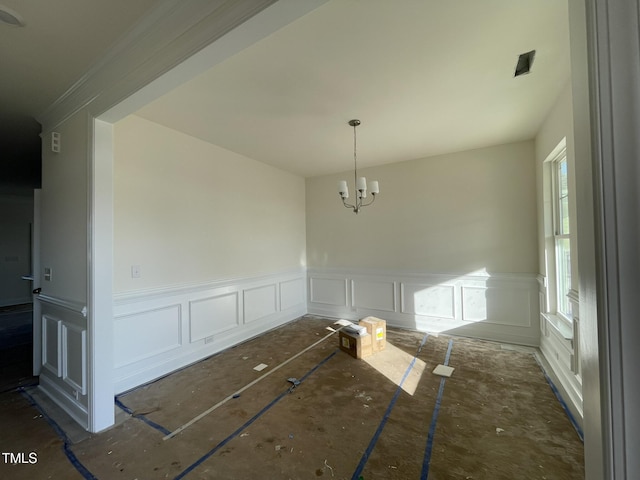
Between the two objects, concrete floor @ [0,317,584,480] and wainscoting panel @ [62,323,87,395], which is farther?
wainscoting panel @ [62,323,87,395]

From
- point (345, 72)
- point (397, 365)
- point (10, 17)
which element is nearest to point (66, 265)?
point (10, 17)

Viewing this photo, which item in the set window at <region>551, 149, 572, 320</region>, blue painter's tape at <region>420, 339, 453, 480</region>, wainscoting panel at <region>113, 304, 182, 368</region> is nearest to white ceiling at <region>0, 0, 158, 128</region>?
wainscoting panel at <region>113, 304, 182, 368</region>

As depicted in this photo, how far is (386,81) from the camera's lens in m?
2.22

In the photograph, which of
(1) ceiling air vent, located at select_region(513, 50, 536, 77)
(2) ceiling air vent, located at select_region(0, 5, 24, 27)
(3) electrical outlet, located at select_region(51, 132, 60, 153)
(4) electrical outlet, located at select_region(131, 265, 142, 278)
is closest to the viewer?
(2) ceiling air vent, located at select_region(0, 5, 24, 27)

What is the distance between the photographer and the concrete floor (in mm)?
1715

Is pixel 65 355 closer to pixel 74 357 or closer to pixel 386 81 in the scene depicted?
pixel 74 357

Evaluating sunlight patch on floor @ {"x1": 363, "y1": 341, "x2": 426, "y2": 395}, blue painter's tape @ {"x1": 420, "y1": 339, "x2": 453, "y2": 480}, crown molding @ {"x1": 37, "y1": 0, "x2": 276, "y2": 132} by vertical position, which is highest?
crown molding @ {"x1": 37, "y1": 0, "x2": 276, "y2": 132}

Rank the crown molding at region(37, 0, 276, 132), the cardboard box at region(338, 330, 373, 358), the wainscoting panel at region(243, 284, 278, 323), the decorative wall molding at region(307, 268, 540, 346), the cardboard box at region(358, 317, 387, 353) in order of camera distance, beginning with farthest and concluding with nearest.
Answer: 1. the wainscoting panel at region(243, 284, 278, 323)
2. the decorative wall molding at region(307, 268, 540, 346)
3. the cardboard box at region(358, 317, 387, 353)
4. the cardboard box at region(338, 330, 373, 358)
5. the crown molding at region(37, 0, 276, 132)

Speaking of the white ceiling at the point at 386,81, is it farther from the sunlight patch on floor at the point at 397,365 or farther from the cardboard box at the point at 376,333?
the sunlight patch on floor at the point at 397,365

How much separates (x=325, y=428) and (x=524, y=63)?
3.19 metres

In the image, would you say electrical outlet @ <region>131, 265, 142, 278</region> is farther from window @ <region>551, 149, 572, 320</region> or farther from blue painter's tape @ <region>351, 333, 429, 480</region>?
window @ <region>551, 149, 572, 320</region>

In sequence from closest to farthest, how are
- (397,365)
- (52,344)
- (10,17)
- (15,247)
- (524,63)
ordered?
(10,17), (524,63), (52,344), (397,365), (15,247)

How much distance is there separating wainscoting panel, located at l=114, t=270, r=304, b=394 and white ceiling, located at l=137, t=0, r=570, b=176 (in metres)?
1.95

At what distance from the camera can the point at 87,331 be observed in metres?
2.06
